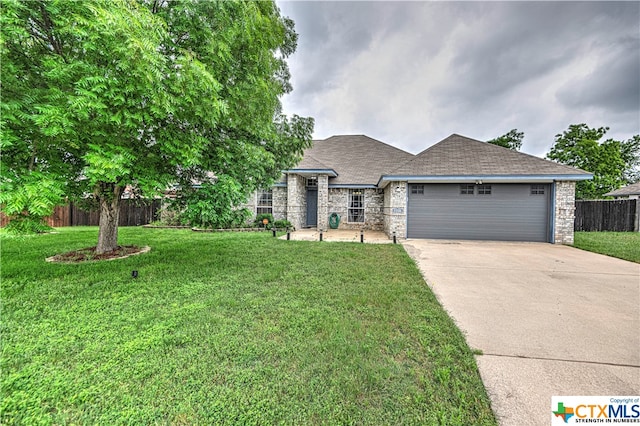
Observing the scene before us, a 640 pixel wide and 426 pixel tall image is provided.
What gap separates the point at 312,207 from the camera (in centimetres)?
1452

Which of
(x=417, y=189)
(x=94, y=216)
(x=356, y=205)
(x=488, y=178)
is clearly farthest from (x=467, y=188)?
(x=94, y=216)

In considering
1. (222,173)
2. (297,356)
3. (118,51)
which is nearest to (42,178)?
(118,51)

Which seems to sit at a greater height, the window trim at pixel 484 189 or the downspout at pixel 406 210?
the window trim at pixel 484 189

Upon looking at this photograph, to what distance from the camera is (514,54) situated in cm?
1028

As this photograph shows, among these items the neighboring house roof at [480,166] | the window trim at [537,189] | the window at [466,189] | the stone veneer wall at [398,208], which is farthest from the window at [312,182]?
the window trim at [537,189]

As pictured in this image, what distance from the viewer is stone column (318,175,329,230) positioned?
13.0 meters

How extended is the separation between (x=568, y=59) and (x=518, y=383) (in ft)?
45.5

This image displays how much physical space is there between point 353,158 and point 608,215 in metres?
13.9

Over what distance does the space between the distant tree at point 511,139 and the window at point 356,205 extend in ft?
69.2

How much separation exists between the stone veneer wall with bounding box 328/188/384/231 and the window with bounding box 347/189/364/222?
0.17 meters

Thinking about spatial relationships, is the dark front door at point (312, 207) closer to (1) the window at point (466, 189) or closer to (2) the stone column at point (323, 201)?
(2) the stone column at point (323, 201)

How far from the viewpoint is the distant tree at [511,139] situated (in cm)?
2570

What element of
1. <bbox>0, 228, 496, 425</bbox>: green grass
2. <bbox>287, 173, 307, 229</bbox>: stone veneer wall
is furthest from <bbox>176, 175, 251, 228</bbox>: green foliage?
<bbox>287, 173, 307, 229</bbox>: stone veneer wall

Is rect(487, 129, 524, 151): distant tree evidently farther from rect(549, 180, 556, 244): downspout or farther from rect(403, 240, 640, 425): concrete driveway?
rect(403, 240, 640, 425): concrete driveway
